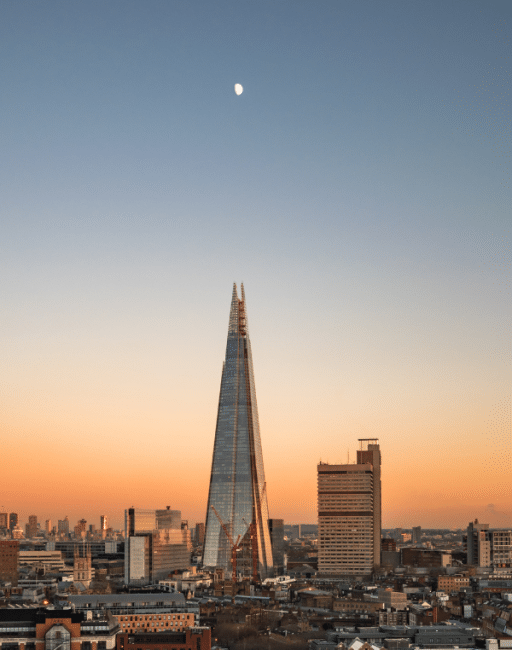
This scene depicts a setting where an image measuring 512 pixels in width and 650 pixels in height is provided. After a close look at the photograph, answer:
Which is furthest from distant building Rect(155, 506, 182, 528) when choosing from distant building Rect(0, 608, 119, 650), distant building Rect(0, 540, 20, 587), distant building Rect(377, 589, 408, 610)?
distant building Rect(0, 608, 119, 650)

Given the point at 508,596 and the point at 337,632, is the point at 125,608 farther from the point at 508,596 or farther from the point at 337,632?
the point at 508,596

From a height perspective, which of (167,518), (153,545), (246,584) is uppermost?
(167,518)

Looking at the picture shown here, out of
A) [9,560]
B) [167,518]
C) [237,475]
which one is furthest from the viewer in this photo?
[167,518]

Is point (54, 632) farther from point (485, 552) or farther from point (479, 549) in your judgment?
point (485, 552)

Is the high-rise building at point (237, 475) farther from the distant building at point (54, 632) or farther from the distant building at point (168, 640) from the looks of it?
the distant building at point (54, 632)

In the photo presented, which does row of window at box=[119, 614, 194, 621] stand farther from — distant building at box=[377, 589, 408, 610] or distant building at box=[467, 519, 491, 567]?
distant building at box=[467, 519, 491, 567]

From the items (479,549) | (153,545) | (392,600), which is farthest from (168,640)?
(479,549)

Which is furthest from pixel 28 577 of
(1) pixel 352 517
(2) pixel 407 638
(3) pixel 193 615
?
(2) pixel 407 638

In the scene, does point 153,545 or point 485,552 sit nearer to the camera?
point 153,545

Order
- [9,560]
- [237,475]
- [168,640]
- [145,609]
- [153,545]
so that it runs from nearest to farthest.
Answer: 1. [168,640]
2. [145,609]
3. [9,560]
4. [153,545]
5. [237,475]
